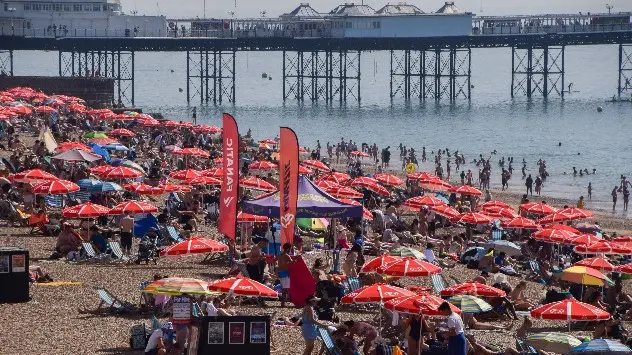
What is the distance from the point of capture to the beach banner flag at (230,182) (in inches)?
786

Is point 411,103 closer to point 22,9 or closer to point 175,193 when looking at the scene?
point 22,9

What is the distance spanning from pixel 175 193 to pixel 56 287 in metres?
11.5

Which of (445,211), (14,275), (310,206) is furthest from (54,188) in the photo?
(445,211)

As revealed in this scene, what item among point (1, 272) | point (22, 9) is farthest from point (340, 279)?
point (22, 9)

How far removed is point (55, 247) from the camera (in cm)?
2272

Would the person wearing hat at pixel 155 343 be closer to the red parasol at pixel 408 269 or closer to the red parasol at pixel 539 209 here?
the red parasol at pixel 408 269

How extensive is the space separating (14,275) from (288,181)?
4075 mm

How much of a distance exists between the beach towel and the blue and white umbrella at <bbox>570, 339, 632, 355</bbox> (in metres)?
4.80

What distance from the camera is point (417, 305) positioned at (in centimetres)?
1542

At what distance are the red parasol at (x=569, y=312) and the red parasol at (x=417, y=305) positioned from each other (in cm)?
182

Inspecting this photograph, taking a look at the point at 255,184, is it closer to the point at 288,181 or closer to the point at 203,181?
the point at 203,181

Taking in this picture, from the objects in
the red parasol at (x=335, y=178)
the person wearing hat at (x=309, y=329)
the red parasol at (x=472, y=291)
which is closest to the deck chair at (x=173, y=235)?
the red parasol at (x=472, y=291)

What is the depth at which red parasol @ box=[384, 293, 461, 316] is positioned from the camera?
1535cm

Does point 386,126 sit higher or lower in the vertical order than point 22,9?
lower
